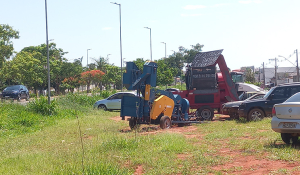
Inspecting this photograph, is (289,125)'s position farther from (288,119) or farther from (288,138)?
(288,138)

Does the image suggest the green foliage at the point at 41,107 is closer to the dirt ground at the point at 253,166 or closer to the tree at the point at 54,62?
the dirt ground at the point at 253,166

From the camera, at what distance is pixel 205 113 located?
63.1 ft

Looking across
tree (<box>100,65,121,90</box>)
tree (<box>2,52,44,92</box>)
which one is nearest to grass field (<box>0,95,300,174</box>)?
tree (<box>2,52,44,92</box>)

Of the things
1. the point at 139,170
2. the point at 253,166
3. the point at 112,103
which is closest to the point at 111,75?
the point at 112,103

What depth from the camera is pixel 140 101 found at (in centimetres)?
1516

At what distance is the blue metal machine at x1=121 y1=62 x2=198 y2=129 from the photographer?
48.8 ft

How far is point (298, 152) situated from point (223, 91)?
11579mm

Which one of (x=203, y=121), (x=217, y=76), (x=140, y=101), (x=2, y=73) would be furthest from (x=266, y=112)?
(x=2, y=73)

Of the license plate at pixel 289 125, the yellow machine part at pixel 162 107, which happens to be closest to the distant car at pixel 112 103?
the yellow machine part at pixel 162 107

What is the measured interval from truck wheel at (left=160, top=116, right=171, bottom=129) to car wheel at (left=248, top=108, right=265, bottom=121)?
3.86 metres

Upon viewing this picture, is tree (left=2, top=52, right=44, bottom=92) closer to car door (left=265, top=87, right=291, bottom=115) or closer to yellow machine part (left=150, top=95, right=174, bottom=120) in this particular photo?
yellow machine part (left=150, top=95, right=174, bottom=120)

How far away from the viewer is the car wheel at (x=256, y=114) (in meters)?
16.7

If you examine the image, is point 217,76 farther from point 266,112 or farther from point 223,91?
point 266,112

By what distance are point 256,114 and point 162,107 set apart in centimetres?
445
